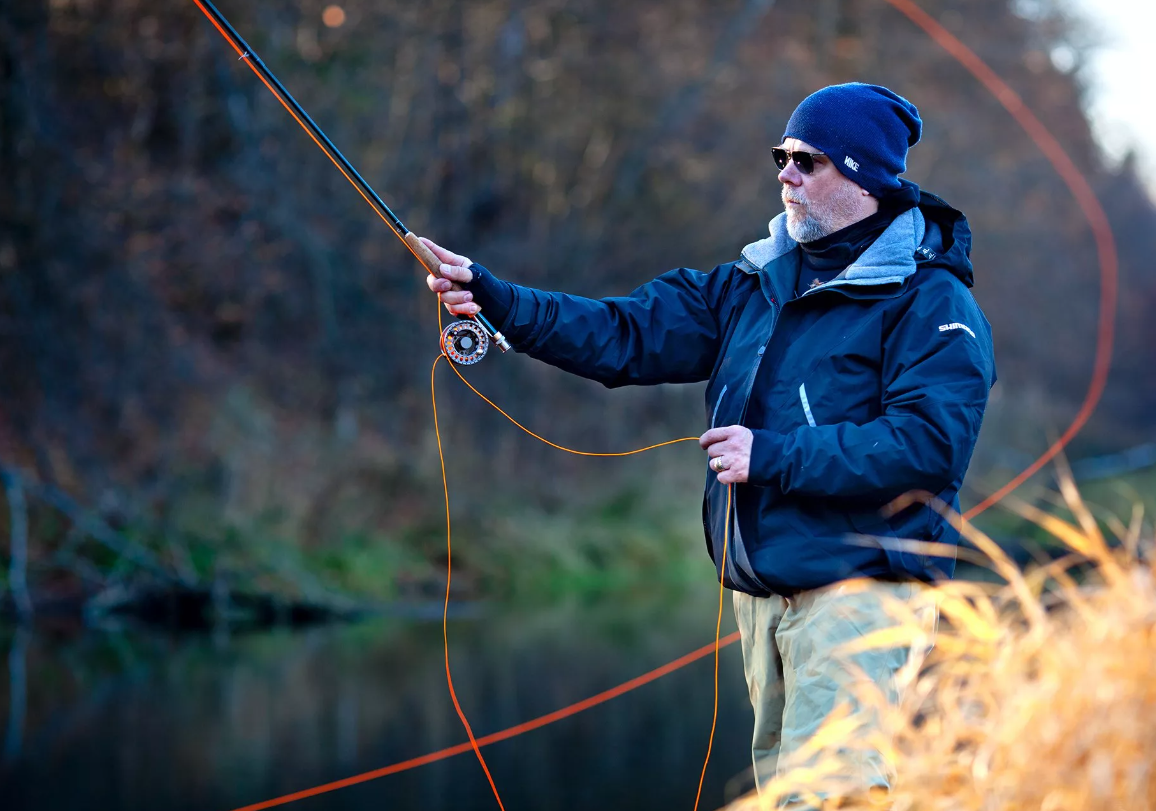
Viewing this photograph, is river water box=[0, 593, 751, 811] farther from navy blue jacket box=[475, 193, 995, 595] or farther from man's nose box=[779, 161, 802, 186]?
man's nose box=[779, 161, 802, 186]

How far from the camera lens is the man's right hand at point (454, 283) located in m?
3.21

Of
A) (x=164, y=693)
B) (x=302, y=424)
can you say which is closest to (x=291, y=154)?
(x=302, y=424)

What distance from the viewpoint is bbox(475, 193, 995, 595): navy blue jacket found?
2770 mm

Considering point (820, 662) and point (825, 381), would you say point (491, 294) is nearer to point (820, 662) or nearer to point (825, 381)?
point (825, 381)

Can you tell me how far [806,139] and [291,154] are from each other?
841 cm

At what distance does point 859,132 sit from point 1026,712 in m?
1.27

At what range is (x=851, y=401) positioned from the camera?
290cm

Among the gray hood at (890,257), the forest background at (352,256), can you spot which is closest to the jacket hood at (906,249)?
the gray hood at (890,257)

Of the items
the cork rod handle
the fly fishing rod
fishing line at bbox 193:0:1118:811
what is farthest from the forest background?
the cork rod handle

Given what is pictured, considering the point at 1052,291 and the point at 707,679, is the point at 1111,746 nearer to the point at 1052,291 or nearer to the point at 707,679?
the point at 707,679

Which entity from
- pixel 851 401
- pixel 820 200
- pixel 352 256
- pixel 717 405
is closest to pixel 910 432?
pixel 851 401

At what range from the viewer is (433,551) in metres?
10.5

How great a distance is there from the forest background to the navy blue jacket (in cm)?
658

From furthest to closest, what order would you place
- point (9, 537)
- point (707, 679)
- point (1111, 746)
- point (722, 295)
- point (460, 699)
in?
point (9, 537) → point (707, 679) → point (460, 699) → point (722, 295) → point (1111, 746)
